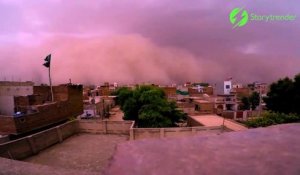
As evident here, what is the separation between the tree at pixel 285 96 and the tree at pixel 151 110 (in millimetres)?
9439

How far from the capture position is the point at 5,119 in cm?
1346

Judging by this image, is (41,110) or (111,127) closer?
(41,110)

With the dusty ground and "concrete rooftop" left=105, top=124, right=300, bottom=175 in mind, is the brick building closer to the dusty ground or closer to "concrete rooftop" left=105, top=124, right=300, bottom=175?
the dusty ground

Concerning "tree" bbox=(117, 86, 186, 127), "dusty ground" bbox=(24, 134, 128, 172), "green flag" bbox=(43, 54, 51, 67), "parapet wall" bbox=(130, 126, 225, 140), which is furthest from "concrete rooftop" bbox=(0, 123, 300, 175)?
"green flag" bbox=(43, 54, 51, 67)

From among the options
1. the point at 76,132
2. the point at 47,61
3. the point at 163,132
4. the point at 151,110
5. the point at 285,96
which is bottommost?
the point at 76,132

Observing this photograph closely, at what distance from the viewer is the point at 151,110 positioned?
1814cm

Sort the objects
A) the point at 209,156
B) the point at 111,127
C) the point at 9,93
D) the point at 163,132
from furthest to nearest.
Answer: the point at 9,93 < the point at 111,127 < the point at 163,132 < the point at 209,156

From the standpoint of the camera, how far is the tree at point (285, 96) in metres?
20.0

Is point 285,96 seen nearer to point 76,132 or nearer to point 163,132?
point 163,132

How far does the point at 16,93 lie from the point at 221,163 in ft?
95.0

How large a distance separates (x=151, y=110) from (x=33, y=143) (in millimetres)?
9255

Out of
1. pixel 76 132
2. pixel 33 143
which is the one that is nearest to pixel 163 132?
pixel 76 132

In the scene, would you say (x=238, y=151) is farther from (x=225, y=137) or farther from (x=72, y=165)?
(x=72, y=165)

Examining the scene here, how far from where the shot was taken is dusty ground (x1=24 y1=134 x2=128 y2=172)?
10719 mm
